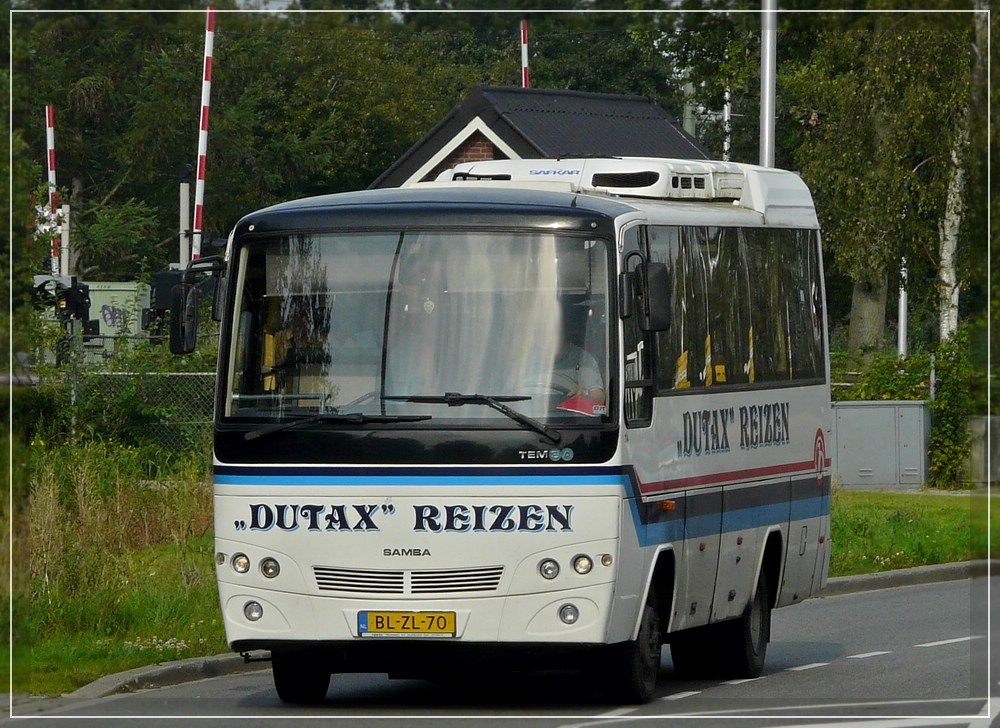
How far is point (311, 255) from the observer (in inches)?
498

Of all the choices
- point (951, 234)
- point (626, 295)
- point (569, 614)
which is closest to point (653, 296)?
point (626, 295)

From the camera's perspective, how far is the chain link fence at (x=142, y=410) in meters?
26.1

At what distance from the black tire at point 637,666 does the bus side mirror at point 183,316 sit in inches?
127

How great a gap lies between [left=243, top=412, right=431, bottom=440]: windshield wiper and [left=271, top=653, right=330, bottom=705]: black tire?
1.46 m

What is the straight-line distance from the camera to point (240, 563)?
12.3 metres

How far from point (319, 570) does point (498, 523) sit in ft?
3.55

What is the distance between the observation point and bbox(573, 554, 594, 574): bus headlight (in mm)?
11898

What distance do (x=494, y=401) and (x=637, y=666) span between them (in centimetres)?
184

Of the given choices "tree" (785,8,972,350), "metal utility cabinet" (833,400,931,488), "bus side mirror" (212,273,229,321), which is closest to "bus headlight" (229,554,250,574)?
"bus side mirror" (212,273,229,321)

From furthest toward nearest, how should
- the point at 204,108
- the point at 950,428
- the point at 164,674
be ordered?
the point at 950,428 → the point at 204,108 → the point at 164,674

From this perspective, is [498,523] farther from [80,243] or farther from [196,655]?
[80,243]

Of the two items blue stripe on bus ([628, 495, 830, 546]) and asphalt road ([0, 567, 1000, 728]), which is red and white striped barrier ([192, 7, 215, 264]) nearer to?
asphalt road ([0, 567, 1000, 728])

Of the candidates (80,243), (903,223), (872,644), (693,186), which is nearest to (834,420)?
(903,223)

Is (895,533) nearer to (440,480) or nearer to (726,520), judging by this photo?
(726,520)
